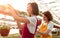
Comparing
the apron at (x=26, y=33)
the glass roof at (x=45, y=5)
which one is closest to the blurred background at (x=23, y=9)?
the glass roof at (x=45, y=5)

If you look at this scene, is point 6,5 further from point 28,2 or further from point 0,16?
point 28,2

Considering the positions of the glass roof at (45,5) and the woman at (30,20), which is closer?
the woman at (30,20)

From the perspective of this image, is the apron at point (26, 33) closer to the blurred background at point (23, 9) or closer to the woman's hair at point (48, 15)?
the blurred background at point (23, 9)

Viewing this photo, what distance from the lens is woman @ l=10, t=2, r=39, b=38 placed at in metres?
1.31

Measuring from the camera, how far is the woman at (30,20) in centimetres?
131

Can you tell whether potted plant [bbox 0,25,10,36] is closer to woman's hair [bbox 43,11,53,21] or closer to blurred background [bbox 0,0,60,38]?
blurred background [bbox 0,0,60,38]

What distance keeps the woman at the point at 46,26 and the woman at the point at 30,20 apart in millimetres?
151

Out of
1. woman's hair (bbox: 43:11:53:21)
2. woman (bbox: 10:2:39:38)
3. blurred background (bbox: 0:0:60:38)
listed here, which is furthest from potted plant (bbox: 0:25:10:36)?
woman's hair (bbox: 43:11:53:21)

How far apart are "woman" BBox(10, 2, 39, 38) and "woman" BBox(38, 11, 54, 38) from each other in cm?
15

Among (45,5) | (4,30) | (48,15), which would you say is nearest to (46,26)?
(48,15)

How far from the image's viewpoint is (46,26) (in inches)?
61.9

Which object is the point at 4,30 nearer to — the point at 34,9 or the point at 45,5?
the point at 34,9

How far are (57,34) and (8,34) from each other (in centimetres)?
53

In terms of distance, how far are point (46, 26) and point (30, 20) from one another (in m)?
0.30
